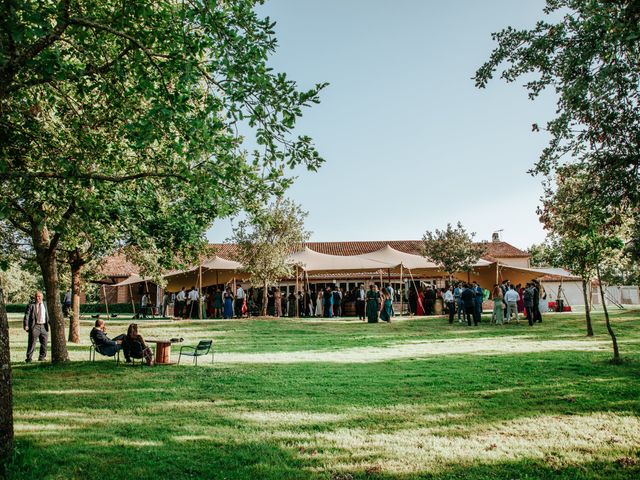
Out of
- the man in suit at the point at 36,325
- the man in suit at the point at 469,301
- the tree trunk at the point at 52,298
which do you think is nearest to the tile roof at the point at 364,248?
the man in suit at the point at 469,301

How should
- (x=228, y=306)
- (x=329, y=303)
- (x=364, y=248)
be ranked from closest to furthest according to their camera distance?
(x=228, y=306)
(x=329, y=303)
(x=364, y=248)

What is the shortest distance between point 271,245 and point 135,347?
14.9 meters

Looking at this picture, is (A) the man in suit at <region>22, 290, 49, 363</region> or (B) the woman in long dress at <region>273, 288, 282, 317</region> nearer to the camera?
(A) the man in suit at <region>22, 290, 49, 363</region>

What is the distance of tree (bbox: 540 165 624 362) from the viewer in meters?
7.12

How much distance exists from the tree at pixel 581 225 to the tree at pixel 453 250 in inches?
307

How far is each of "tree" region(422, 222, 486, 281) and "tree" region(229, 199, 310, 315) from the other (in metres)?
7.04

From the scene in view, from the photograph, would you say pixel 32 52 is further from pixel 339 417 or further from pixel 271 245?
pixel 271 245

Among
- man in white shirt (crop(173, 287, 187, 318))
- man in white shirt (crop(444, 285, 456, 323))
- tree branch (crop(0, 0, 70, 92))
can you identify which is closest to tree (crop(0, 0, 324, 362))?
tree branch (crop(0, 0, 70, 92))

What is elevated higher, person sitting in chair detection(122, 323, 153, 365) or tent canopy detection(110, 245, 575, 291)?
tent canopy detection(110, 245, 575, 291)

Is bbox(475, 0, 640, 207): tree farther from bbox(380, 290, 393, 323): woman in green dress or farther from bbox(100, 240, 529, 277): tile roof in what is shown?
bbox(100, 240, 529, 277): tile roof

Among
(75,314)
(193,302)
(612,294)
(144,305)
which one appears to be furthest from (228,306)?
(612,294)

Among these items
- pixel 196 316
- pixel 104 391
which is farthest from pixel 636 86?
pixel 196 316

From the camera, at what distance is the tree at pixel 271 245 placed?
25.6 meters

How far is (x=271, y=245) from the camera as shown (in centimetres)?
2575
